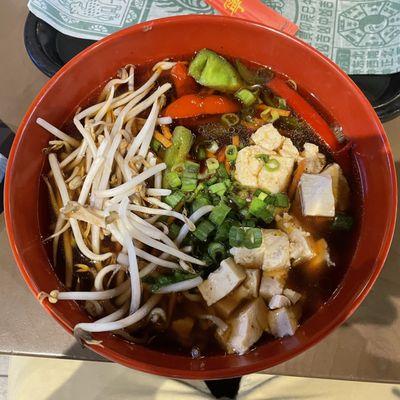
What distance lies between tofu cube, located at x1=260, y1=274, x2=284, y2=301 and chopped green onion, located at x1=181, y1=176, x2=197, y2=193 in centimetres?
34

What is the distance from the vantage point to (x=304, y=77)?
1.45 m

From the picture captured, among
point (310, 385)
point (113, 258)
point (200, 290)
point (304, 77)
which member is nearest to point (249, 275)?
point (200, 290)

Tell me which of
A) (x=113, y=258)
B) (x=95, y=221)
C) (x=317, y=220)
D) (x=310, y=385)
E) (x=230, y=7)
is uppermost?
(x=230, y=7)

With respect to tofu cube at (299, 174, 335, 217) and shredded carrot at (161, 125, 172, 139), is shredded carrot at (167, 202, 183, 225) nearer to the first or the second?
shredded carrot at (161, 125, 172, 139)

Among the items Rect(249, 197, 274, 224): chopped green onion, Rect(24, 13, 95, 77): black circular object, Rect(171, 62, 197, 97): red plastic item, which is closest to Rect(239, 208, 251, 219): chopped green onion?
Rect(249, 197, 274, 224): chopped green onion

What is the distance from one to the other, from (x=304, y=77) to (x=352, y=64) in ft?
1.08

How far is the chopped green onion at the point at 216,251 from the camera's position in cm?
129

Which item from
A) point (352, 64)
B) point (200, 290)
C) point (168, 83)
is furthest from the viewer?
point (352, 64)

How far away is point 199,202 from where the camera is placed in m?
1.35

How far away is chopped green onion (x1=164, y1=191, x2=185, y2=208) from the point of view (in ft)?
4.44

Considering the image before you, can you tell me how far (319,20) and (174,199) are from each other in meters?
0.95

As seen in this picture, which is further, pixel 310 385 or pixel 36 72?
pixel 36 72

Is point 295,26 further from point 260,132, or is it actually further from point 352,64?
point 260,132

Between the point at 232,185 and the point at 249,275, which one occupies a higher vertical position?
the point at 232,185
